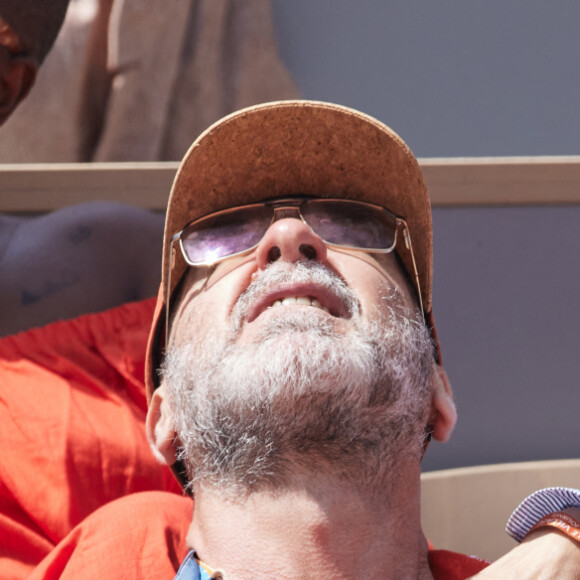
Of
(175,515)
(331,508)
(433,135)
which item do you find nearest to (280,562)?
(331,508)

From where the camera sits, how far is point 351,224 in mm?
1003

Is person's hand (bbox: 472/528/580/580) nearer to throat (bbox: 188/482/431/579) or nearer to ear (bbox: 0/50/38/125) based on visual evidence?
throat (bbox: 188/482/431/579)

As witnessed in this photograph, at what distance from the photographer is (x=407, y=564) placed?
863 millimetres

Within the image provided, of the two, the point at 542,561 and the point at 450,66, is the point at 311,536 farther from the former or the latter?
the point at 450,66

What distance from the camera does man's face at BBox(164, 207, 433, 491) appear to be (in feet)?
2.72

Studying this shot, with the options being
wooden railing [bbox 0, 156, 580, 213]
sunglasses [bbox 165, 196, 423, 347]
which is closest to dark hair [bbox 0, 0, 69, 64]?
wooden railing [bbox 0, 156, 580, 213]

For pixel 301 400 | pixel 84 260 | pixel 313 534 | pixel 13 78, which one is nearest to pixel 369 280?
pixel 301 400

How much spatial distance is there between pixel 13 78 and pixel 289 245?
842 millimetres

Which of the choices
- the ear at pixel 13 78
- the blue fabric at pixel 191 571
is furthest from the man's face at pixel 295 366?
the ear at pixel 13 78

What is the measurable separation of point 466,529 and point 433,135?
158 centimetres

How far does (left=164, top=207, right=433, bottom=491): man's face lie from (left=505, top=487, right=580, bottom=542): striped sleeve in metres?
0.15

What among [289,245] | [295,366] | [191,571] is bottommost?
[191,571]

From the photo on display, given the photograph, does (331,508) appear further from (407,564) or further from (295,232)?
(295,232)

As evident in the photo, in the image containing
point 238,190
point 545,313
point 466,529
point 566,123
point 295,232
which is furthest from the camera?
point 566,123
